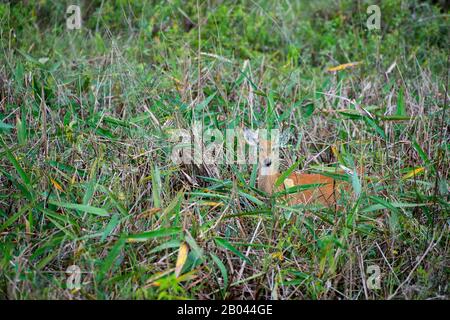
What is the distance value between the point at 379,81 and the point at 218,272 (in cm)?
157

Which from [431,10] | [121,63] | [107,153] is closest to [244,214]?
[107,153]

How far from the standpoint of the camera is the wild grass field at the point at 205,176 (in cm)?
196

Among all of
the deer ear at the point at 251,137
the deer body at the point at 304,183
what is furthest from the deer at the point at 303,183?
the deer ear at the point at 251,137

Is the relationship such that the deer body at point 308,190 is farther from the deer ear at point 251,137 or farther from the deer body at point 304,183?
the deer ear at point 251,137

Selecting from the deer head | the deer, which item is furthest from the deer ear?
the deer

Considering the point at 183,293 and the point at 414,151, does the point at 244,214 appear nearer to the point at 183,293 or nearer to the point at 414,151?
the point at 183,293

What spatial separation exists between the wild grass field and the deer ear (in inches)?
2.0

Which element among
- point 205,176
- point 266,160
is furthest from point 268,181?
point 205,176

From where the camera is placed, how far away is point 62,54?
3.26m

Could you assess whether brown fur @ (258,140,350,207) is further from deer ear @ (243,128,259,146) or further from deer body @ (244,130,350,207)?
deer ear @ (243,128,259,146)

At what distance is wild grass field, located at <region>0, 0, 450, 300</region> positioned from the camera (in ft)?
6.42

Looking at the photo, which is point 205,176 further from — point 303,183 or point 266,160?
point 303,183

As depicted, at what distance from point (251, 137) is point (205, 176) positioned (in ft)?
0.87

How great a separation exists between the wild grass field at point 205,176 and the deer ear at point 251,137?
52mm
